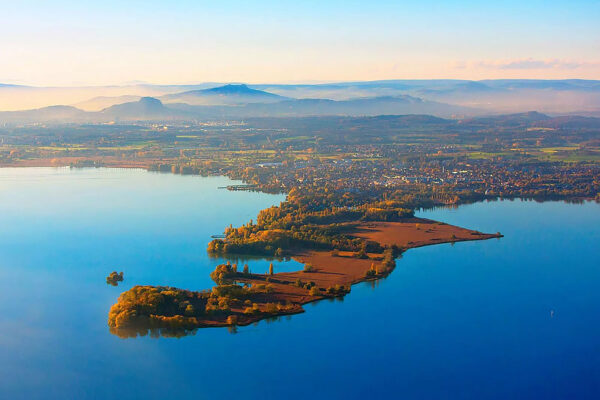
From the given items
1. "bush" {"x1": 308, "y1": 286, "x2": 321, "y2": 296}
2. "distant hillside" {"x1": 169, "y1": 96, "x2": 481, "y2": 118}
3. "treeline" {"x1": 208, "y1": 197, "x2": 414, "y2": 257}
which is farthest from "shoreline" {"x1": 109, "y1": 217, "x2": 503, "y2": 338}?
"distant hillside" {"x1": 169, "y1": 96, "x2": 481, "y2": 118}

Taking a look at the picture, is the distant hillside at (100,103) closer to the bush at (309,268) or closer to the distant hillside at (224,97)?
the distant hillside at (224,97)

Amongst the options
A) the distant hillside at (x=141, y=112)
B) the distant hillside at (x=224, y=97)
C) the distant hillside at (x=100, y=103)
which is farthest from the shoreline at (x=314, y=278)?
the distant hillside at (x=224, y=97)

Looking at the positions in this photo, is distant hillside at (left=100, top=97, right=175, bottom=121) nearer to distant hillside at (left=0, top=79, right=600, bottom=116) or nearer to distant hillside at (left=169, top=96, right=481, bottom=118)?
distant hillside at (left=169, top=96, right=481, bottom=118)

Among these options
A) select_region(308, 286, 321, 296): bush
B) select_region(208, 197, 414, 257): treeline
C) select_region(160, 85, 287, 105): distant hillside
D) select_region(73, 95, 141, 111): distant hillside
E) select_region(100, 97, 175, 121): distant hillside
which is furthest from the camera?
select_region(160, 85, 287, 105): distant hillside

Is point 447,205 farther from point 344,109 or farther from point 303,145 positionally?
point 344,109

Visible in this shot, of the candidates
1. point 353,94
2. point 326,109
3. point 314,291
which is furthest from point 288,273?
point 353,94

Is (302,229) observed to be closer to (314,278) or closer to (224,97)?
(314,278)
